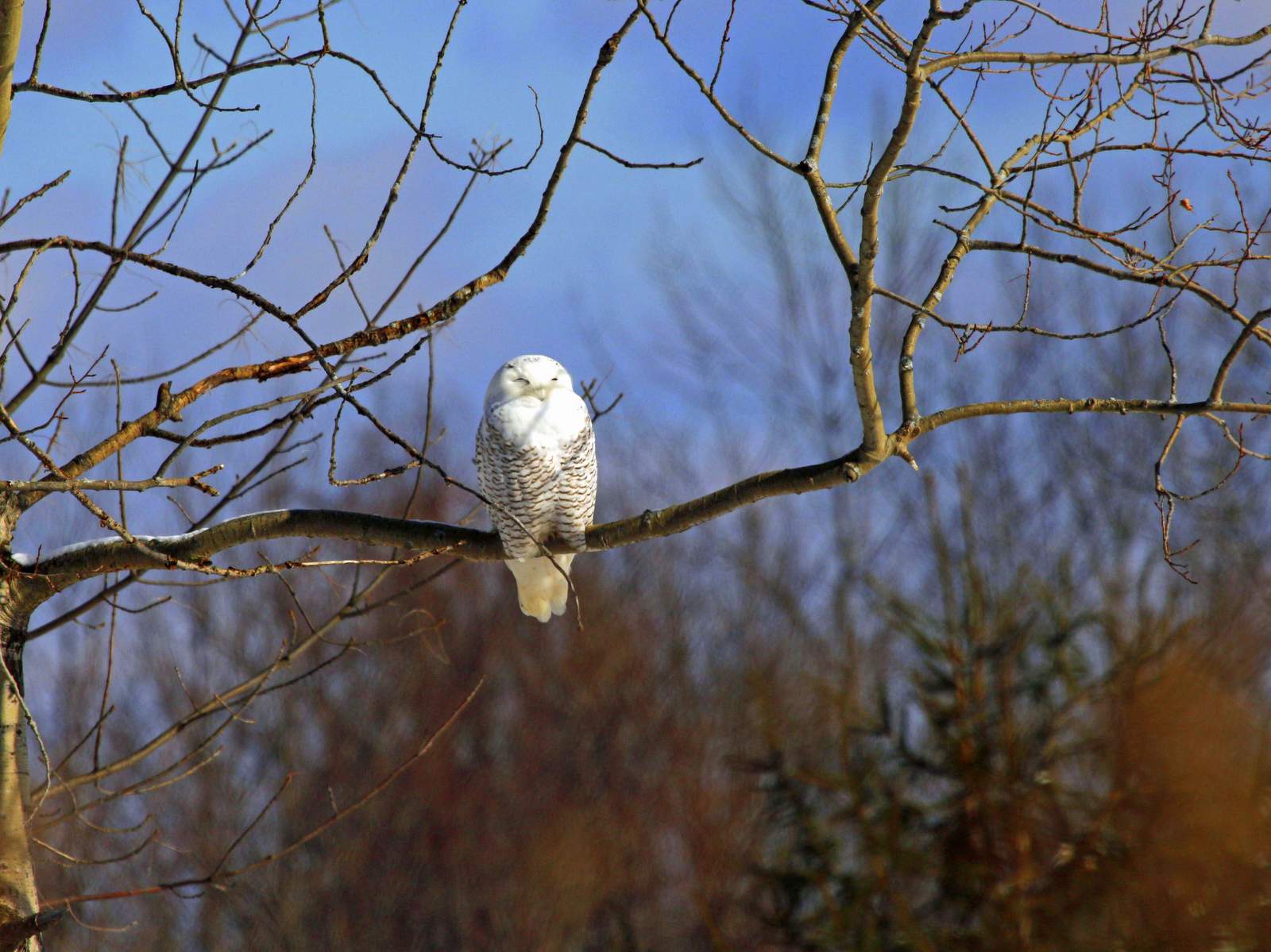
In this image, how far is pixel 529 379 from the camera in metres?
4.08

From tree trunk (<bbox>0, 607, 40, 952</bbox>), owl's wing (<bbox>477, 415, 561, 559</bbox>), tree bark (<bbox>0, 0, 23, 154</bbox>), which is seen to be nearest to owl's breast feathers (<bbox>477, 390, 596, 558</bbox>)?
owl's wing (<bbox>477, 415, 561, 559</bbox>)

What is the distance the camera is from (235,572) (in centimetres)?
283

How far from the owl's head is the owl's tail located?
1.89 ft

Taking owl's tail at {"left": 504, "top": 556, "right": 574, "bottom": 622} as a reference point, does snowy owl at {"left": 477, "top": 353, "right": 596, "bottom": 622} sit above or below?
above

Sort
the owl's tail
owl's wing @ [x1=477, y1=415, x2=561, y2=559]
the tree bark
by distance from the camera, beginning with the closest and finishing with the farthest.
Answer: the tree bark
owl's wing @ [x1=477, y1=415, x2=561, y2=559]
the owl's tail

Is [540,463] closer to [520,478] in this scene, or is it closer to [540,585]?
[520,478]

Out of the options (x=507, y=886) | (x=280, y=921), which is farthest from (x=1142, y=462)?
(x=280, y=921)

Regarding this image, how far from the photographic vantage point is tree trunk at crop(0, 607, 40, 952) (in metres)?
2.94

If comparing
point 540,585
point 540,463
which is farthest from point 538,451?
point 540,585

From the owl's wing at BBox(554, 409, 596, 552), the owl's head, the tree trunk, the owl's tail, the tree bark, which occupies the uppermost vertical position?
the tree bark

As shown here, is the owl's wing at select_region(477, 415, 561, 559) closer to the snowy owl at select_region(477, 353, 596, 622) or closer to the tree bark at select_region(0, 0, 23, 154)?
the snowy owl at select_region(477, 353, 596, 622)

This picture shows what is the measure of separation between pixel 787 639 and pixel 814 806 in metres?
13.4

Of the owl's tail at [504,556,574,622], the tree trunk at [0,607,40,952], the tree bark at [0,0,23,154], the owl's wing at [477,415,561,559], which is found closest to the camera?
the tree bark at [0,0,23,154]

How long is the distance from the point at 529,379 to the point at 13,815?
192 centimetres
